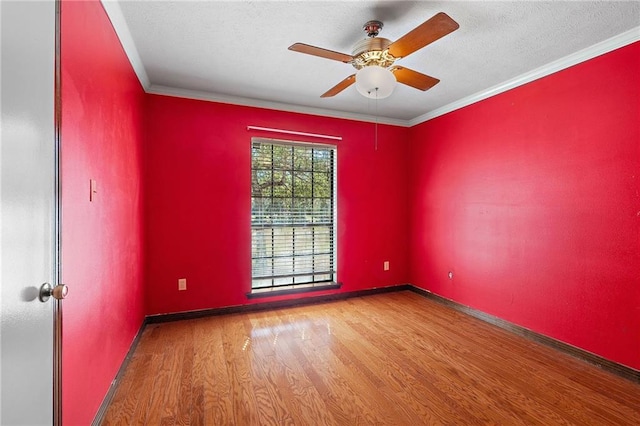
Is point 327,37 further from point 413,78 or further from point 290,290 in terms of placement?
point 290,290

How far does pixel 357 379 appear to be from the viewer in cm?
208

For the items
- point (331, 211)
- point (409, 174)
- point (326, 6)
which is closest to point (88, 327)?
point (326, 6)

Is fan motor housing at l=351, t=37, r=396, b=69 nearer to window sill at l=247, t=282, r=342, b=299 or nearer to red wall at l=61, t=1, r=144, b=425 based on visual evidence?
red wall at l=61, t=1, r=144, b=425

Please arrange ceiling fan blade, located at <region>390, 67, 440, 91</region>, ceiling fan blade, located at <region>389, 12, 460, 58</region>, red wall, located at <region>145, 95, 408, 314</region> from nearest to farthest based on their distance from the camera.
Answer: ceiling fan blade, located at <region>389, 12, 460, 58</region>, ceiling fan blade, located at <region>390, 67, 440, 91</region>, red wall, located at <region>145, 95, 408, 314</region>

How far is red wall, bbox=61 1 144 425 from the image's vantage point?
1268 millimetres

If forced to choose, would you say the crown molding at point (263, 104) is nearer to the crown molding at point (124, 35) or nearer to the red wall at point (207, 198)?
the red wall at point (207, 198)

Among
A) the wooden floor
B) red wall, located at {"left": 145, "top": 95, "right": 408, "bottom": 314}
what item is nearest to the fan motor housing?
red wall, located at {"left": 145, "top": 95, "right": 408, "bottom": 314}

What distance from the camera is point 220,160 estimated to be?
329 cm

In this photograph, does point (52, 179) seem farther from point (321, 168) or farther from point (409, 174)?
point (409, 174)

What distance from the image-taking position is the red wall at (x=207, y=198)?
306 cm

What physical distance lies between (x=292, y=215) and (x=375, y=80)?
212 centimetres

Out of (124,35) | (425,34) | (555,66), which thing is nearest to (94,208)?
(124,35)

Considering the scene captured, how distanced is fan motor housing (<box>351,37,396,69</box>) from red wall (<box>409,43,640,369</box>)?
1695mm

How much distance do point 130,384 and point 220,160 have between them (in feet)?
7.25
